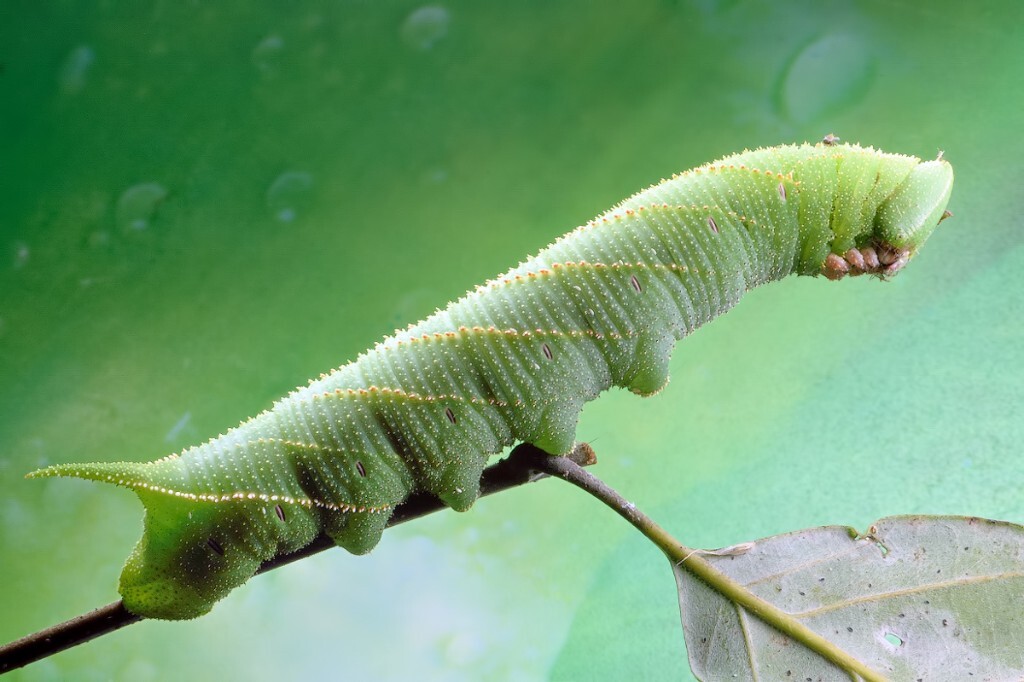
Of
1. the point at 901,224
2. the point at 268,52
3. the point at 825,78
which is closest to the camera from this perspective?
the point at 901,224

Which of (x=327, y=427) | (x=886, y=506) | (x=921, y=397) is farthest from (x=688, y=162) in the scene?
(x=327, y=427)

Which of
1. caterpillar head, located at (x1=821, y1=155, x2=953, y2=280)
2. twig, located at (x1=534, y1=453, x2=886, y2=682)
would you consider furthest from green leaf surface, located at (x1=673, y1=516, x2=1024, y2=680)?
caterpillar head, located at (x1=821, y1=155, x2=953, y2=280)

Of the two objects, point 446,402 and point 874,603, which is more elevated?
point 446,402

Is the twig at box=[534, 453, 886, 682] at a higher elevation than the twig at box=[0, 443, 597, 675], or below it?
below

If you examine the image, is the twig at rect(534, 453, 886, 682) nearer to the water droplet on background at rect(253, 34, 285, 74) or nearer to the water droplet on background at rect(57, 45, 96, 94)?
the water droplet on background at rect(253, 34, 285, 74)

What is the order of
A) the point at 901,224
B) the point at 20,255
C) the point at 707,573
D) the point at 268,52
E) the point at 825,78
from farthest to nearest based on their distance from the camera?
the point at 825,78, the point at 268,52, the point at 20,255, the point at 901,224, the point at 707,573

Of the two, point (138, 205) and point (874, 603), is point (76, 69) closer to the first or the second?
point (138, 205)

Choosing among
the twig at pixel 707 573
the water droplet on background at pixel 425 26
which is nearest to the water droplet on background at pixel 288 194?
the water droplet on background at pixel 425 26

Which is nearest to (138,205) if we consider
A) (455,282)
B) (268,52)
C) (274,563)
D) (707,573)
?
(268,52)
